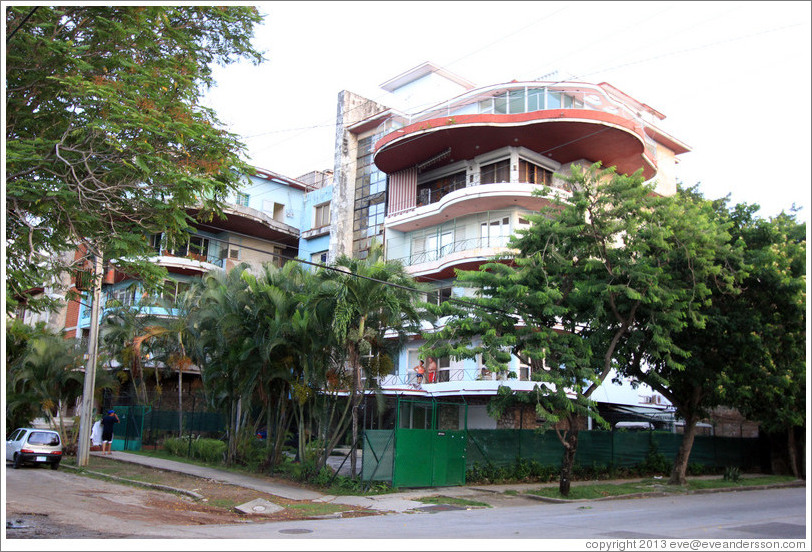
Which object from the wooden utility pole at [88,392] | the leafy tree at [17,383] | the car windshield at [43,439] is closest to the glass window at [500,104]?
the wooden utility pole at [88,392]

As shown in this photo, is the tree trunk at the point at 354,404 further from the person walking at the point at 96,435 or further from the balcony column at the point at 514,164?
the person walking at the point at 96,435

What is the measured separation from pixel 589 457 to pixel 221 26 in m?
21.2

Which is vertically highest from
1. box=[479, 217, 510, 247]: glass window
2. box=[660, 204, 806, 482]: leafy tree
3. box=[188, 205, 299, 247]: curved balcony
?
box=[188, 205, 299, 247]: curved balcony

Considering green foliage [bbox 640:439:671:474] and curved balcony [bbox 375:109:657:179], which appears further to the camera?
curved balcony [bbox 375:109:657:179]

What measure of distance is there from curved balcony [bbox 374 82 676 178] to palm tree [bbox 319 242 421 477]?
1282 cm

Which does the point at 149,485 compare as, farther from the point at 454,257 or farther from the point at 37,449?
the point at 454,257

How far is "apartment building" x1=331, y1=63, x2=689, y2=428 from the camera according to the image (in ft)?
102

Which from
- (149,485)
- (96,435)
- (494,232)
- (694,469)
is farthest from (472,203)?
(96,435)

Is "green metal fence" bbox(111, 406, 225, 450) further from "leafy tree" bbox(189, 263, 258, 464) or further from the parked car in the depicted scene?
the parked car

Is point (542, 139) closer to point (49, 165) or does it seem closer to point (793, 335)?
point (793, 335)

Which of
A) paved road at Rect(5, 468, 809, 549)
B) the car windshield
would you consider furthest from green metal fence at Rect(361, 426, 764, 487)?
the car windshield

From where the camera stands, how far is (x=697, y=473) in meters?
32.0

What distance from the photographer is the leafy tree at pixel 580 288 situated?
20.1 metres

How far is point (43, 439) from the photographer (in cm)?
2475
